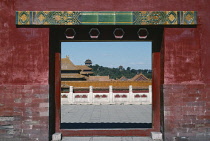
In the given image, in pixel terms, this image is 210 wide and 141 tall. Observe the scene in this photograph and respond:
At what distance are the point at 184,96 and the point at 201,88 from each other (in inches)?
17.9

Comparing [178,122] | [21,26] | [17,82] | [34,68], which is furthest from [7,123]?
[178,122]

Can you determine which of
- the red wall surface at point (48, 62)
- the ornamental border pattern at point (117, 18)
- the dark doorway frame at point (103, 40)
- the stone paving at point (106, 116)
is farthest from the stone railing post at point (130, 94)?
the ornamental border pattern at point (117, 18)

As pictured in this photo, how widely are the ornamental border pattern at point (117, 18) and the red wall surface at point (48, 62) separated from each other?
14 cm

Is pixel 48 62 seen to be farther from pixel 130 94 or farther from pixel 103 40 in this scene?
pixel 130 94

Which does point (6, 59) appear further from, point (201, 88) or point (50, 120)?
point (201, 88)

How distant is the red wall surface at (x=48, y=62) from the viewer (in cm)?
613

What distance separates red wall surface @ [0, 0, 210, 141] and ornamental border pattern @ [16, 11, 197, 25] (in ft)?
0.46

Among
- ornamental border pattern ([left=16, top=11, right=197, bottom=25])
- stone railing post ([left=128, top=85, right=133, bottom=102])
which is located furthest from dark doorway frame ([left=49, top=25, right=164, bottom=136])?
stone railing post ([left=128, top=85, right=133, bottom=102])

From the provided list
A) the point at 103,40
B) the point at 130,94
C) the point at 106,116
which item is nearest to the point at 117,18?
the point at 103,40

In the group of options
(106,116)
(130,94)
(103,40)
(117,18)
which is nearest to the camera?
(117,18)

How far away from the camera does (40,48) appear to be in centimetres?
624

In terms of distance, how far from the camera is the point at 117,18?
620 centimetres

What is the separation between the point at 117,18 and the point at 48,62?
6.51ft

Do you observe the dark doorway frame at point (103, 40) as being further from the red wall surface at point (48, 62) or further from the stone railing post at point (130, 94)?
the stone railing post at point (130, 94)
